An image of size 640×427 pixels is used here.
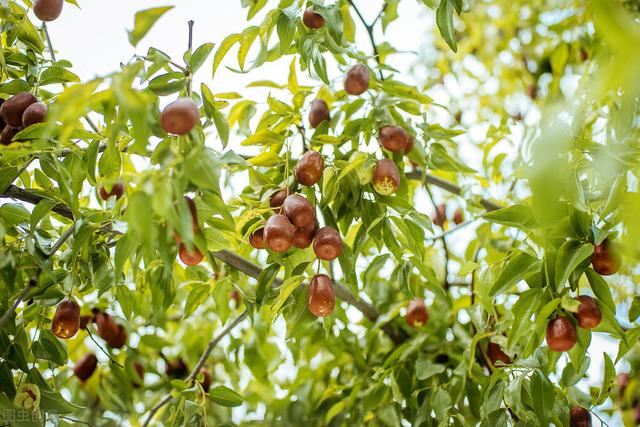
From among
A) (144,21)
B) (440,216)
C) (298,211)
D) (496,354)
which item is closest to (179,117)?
(144,21)

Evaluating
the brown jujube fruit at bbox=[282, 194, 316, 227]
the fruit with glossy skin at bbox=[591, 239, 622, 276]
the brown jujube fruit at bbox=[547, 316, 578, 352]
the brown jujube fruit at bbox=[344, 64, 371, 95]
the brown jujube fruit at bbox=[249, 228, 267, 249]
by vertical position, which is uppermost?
the brown jujube fruit at bbox=[344, 64, 371, 95]

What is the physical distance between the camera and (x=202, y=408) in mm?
1127

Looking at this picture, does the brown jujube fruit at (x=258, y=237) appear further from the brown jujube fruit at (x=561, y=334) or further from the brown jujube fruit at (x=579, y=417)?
the brown jujube fruit at (x=579, y=417)

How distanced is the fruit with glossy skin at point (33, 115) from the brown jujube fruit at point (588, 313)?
2.99 feet

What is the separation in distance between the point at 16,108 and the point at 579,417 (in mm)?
1184

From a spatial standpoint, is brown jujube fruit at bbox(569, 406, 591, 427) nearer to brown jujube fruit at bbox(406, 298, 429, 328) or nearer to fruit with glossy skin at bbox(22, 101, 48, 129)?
brown jujube fruit at bbox(406, 298, 429, 328)

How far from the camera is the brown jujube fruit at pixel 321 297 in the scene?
39.1 inches

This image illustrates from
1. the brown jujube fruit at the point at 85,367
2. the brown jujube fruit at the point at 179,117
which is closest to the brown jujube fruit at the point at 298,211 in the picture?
the brown jujube fruit at the point at 179,117

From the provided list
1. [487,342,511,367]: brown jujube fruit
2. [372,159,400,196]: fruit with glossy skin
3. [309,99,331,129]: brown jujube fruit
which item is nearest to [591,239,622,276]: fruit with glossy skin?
[372,159,400,196]: fruit with glossy skin

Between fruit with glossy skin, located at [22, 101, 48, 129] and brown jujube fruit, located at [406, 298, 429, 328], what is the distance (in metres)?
0.93

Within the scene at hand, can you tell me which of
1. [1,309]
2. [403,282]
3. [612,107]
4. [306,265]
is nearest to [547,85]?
[612,107]

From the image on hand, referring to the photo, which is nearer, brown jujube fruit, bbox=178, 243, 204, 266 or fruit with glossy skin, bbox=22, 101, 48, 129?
brown jujube fruit, bbox=178, 243, 204, 266

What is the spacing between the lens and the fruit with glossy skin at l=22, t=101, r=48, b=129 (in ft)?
3.30

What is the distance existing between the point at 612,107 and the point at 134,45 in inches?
39.5
